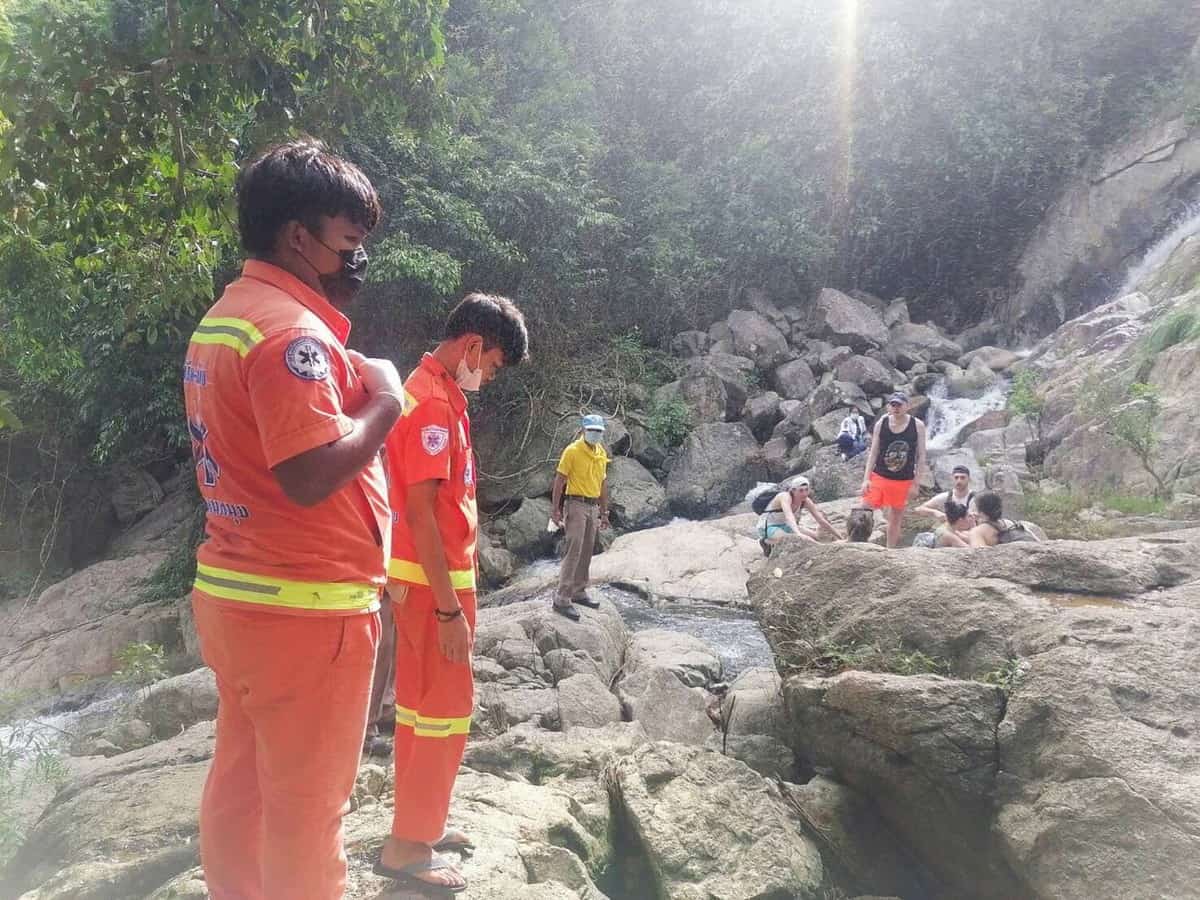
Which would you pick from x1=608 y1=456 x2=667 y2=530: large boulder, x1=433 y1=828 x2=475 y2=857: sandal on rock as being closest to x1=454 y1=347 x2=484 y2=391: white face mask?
x1=433 y1=828 x2=475 y2=857: sandal on rock

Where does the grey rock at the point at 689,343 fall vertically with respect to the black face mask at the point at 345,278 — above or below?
above

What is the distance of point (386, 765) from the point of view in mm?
3648

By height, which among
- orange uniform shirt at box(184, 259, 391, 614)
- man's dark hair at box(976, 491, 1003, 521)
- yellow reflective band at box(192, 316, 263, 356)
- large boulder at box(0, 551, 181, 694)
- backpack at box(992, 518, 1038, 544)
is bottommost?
large boulder at box(0, 551, 181, 694)

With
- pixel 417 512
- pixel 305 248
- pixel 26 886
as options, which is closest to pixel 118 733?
pixel 26 886

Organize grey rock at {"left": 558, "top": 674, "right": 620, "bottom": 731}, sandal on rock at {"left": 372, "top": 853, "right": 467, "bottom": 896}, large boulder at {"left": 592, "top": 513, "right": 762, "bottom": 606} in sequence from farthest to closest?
1. large boulder at {"left": 592, "top": 513, "right": 762, "bottom": 606}
2. grey rock at {"left": 558, "top": 674, "right": 620, "bottom": 731}
3. sandal on rock at {"left": 372, "top": 853, "right": 467, "bottom": 896}

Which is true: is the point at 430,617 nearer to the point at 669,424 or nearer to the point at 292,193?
the point at 292,193

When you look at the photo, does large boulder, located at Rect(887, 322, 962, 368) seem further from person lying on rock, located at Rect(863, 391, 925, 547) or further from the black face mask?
the black face mask

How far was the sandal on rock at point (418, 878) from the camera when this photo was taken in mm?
2412

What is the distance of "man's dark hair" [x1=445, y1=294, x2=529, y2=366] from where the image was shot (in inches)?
106

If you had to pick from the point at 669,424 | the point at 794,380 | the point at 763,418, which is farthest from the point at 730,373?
the point at 669,424

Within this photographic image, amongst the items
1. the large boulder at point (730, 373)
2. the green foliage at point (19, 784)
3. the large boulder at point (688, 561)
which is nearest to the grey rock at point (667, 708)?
the green foliage at point (19, 784)

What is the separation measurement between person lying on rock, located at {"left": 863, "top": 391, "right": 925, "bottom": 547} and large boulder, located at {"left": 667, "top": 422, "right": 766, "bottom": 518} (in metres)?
6.52

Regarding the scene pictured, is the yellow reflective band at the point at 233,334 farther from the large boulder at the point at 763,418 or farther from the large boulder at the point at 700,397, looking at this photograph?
the large boulder at the point at 763,418

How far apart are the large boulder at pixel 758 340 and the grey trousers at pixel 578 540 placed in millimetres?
11124
